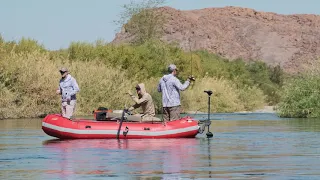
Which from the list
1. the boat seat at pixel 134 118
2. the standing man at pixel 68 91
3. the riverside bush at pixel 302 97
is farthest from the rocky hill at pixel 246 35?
the boat seat at pixel 134 118

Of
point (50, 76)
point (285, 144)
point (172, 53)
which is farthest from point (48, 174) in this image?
point (172, 53)

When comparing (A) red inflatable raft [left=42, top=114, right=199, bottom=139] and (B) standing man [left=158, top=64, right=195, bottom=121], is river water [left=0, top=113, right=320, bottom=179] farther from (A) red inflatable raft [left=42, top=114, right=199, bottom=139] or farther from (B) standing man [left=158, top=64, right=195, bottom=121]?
(B) standing man [left=158, top=64, right=195, bottom=121]

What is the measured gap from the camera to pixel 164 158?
20.7 metres

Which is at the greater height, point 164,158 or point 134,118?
point 134,118

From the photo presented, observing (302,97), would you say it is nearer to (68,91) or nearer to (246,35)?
(68,91)

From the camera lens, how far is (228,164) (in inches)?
759

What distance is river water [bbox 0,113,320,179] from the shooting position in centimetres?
1727

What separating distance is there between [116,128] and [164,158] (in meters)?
7.34

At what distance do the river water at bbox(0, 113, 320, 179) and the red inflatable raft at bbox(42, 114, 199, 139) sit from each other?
0.47 m

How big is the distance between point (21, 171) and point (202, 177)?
3.39 metres

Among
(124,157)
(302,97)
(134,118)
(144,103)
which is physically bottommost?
(124,157)

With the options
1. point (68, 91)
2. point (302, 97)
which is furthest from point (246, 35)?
point (68, 91)

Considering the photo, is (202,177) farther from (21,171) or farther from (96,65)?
(96,65)

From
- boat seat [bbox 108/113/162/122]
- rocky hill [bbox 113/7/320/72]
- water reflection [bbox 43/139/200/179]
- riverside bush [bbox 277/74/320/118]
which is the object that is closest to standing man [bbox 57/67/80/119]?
boat seat [bbox 108/113/162/122]
